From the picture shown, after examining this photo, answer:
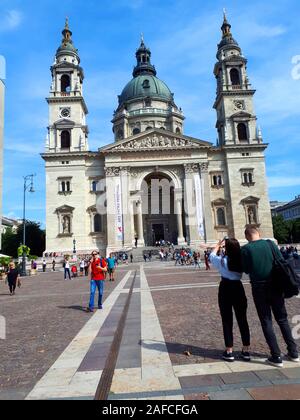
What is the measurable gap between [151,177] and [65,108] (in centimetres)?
1680

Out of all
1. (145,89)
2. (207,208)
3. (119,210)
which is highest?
(145,89)

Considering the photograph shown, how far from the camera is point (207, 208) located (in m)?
48.7

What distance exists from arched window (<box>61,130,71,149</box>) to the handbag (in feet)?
163

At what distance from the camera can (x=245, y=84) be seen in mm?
52906

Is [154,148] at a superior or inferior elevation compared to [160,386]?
superior

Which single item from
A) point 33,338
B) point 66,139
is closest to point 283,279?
point 33,338

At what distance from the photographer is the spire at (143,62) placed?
7375 cm

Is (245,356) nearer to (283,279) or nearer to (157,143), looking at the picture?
(283,279)

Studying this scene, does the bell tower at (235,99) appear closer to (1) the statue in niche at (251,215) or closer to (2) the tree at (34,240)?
(1) the statue in niche at (251,215)

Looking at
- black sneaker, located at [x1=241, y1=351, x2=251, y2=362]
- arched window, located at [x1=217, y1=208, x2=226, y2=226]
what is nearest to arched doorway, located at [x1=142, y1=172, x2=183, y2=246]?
arched window, located at [x1=217, y1=208, x2=226, y2=226]
